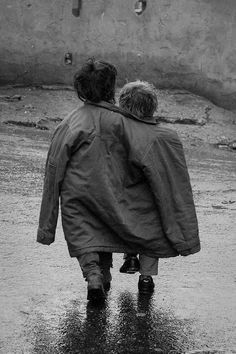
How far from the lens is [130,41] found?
14.6 m

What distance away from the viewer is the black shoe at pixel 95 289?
461cm

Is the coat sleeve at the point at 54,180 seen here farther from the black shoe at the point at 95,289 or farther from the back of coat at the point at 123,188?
the black shoe at the point at 95,289

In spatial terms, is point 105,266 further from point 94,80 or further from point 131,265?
point 94,80

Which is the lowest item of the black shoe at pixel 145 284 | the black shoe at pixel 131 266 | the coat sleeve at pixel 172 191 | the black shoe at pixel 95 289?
the black shoe at pixel 145 284

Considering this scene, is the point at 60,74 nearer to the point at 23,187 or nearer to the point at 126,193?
the point at 23,187

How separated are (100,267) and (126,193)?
496 millimetres

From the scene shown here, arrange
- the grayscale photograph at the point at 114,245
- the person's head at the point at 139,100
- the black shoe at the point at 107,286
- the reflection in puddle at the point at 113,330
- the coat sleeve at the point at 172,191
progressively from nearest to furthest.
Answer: the reflection in puddle at the point at 113,330 → the grayscale photograph at the point at 114,245 → the coat sleeve at the point at 172,191 → the person's head at the point at 139,100 → the black shoe at the point at 107,286

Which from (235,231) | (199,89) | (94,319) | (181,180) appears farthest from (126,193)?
(199,89)

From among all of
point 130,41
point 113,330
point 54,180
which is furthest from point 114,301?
point 130,41

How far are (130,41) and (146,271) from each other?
400 inches

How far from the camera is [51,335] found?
4133mm

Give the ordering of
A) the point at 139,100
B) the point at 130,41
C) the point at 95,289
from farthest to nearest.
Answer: the point at 130,41 → the point at 139,100 → the point at 95,289

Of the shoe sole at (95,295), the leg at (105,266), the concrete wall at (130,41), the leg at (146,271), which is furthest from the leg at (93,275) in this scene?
the concrete wall at (130,41)

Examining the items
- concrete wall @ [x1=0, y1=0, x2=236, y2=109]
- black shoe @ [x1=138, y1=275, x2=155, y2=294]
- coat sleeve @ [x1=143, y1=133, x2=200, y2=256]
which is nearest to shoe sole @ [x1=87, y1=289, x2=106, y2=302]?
black shoe @ [x1=138, y1=275, x2=155, y2=294]
